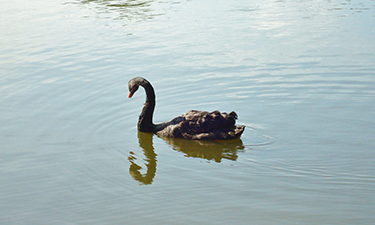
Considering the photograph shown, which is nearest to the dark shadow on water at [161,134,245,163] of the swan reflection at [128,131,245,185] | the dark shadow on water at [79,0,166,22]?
the swan reflection at [128,131,245,185]

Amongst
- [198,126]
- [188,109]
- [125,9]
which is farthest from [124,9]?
[198,126]

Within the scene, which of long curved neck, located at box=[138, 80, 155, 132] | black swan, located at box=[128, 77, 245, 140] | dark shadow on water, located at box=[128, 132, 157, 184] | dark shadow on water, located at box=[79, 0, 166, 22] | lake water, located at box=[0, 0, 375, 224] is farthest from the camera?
dark shadow on water, located at box=[79, 0, 166, 22]

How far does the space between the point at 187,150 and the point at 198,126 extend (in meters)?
0.46

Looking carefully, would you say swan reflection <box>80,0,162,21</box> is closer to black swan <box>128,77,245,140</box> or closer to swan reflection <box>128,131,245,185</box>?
black swan <box>128,77,245,140</box>

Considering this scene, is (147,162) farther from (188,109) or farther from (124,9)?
(124,9)

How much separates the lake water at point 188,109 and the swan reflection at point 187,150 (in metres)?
0.03

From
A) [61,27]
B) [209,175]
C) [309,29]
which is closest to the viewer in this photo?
[209,175]

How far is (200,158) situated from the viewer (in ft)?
20.4

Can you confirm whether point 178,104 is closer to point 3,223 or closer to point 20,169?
point 20,169

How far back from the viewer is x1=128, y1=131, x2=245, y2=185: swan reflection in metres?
5.84

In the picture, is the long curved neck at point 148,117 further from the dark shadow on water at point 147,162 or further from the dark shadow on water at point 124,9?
the dark shadow on water at point 124,9

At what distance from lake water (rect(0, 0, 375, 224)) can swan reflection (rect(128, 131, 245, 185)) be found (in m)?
0.03

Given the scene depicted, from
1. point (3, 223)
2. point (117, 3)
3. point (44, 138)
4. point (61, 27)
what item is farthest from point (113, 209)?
point (117, 3)

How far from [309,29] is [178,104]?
6297 mm
